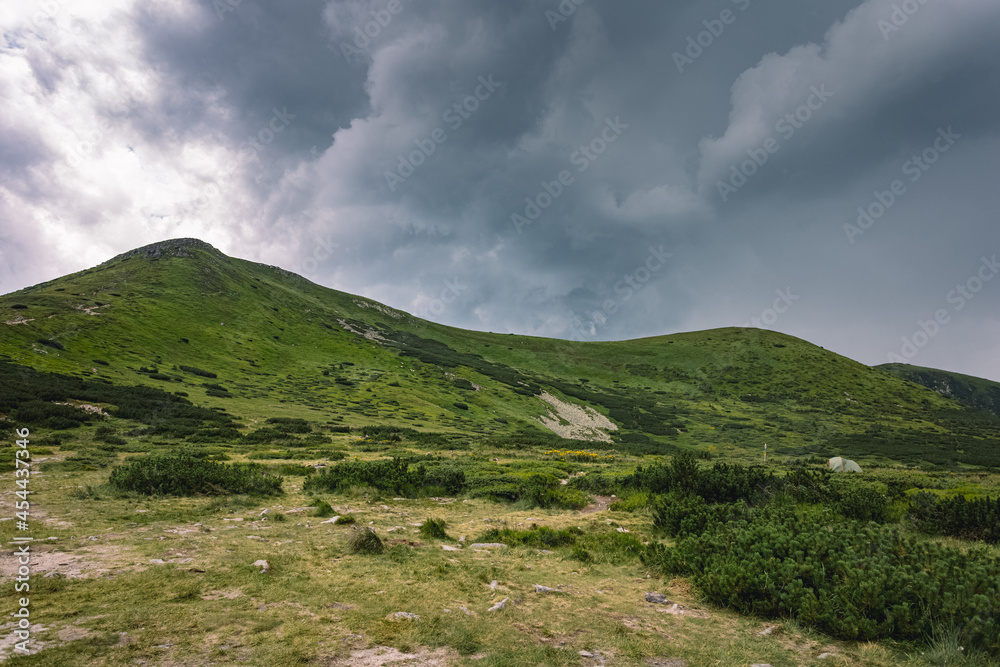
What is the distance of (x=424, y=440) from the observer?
116 feet

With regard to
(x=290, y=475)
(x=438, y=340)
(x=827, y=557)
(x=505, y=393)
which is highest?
(x=438, y=340)

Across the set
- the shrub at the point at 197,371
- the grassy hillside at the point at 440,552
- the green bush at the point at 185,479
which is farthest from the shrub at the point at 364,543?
the shrub at the point at 197,371

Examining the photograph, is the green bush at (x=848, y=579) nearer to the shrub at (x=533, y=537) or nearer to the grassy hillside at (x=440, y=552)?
the grassy hillside at (x=440, y=552)

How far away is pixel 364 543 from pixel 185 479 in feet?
27.9

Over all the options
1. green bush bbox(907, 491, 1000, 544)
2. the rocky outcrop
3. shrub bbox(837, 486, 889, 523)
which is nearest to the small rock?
shrub bbox(837, 486, 889, 523)

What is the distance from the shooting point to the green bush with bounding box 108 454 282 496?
1266cm

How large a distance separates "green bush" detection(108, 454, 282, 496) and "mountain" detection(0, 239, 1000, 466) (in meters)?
14.3

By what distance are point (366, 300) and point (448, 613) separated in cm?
15819

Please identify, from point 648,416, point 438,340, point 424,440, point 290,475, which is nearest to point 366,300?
point 438,340

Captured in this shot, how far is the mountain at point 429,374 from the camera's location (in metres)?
48.6

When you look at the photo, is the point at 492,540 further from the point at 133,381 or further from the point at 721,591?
the point at 133,381

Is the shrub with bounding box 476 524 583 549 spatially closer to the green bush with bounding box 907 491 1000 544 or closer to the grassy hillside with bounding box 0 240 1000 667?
the grassy hillside with bounding box 0 240 1000 667

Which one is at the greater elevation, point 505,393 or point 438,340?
point 438,340

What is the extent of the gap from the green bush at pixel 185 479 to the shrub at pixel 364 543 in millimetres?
6785
